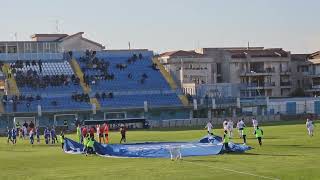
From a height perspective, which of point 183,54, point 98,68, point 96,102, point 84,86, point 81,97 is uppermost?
point 183,54

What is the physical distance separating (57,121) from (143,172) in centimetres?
5094

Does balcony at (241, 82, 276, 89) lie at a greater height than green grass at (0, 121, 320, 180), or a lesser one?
greater

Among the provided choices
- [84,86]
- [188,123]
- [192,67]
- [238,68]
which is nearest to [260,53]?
[238,68]

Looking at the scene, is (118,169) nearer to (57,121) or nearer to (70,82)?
(57,121)

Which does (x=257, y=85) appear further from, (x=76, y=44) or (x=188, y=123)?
(x=188, y=123)

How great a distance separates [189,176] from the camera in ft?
85.7

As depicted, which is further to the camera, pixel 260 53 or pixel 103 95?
pixel 260 53

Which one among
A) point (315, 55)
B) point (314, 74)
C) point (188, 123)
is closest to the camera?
point (188, 123)

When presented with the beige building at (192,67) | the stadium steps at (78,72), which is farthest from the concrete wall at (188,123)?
the beige building at (192,67)

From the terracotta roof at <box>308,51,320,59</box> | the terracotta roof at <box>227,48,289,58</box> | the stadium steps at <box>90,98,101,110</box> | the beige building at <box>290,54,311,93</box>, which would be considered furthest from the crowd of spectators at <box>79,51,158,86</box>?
the terracotta roof at <box>308,51,320,59</box>

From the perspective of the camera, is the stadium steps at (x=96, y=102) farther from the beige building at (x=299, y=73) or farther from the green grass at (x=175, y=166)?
the beige building at (x=299, y=73)

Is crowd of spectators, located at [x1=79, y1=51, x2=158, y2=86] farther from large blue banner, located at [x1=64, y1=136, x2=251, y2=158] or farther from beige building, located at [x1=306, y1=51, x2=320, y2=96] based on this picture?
large blue banner, located at [x1=64, y1=136, x2=251, y2=158]

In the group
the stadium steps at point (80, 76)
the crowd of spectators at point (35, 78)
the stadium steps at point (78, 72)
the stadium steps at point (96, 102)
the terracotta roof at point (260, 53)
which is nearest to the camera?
the stadium steps at point (96, 102)

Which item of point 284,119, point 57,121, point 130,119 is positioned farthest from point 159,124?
point 284,119
